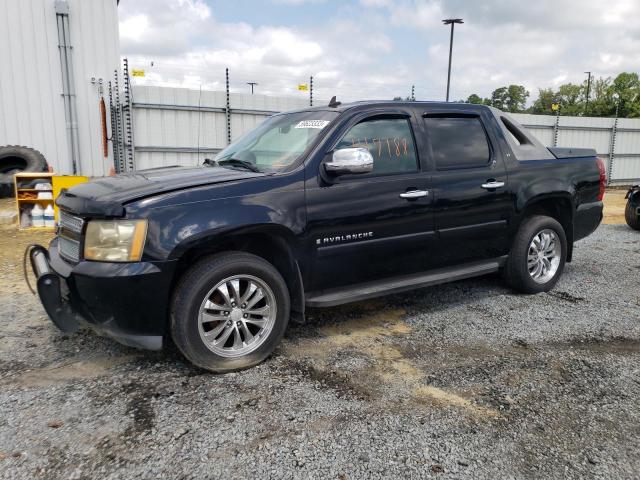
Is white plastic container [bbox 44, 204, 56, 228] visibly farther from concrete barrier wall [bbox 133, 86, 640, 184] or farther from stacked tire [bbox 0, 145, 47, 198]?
concrete barrier wall [bbox 133, 86, 640, 184]

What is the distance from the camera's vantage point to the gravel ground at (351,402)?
244cm

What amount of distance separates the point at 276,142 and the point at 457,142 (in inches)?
63.7

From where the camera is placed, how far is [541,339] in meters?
4.00

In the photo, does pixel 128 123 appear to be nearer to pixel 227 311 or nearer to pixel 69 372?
pixel 69 372

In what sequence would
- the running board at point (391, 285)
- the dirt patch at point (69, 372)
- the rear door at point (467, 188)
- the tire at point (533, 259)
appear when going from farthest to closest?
the tire at point (533, 259)
the rear door at point (467, 188)
the running board at point (391, 285)
the dirt patch at point (69, 372)

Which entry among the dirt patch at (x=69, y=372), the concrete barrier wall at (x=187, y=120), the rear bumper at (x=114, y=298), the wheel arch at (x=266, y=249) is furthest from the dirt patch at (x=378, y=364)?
the concrete barrier wall at (x=187, y=120)

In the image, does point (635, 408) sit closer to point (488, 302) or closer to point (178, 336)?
point (488, 302)

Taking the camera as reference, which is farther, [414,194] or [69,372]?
[414,194]

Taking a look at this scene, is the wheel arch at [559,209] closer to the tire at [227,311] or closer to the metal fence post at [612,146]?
the tire at [227,311]

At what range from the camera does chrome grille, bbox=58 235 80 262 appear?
10.8 ft

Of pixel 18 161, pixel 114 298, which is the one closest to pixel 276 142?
pixel 114 298

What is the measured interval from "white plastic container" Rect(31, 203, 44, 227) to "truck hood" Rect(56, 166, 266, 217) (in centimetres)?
568

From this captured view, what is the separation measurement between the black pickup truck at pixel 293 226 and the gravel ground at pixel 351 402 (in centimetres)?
37

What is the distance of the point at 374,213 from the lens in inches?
151
